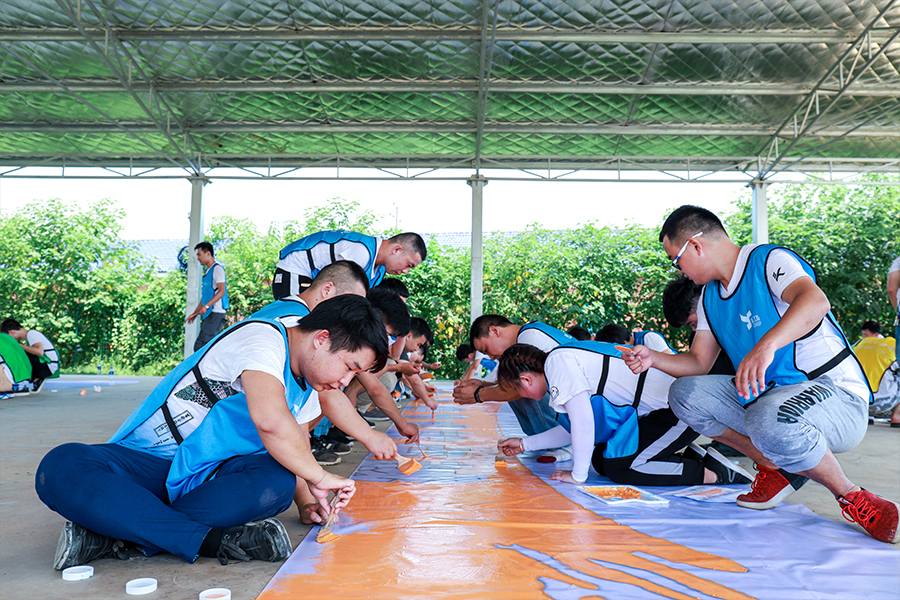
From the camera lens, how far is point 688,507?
224 cm

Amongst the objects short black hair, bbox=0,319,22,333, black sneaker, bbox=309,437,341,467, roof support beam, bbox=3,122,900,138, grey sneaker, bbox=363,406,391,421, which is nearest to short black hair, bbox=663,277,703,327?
black sneaker, bbox=309,437,341,467

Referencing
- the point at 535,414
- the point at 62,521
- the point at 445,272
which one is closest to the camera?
the point at 62,521

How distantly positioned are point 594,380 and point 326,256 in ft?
6.02

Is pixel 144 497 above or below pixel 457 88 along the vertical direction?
below

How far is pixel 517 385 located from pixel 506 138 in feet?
23.5

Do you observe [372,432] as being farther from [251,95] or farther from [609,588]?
[251,95]

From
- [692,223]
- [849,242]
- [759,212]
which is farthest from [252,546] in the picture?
[849,242]

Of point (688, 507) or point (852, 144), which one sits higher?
point (852, 144)

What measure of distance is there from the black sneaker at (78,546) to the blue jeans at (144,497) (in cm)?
4

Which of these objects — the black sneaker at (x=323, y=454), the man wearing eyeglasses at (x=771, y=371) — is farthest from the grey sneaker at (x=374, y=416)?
the man wearing eyeglasses at (x=771, y=371)

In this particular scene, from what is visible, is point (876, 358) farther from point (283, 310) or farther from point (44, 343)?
point (44, 343)

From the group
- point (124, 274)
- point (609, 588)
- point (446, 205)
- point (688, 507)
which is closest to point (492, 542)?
point (609, 588)

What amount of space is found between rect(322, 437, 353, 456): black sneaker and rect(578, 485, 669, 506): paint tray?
4.81 feet

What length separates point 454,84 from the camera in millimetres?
8062
